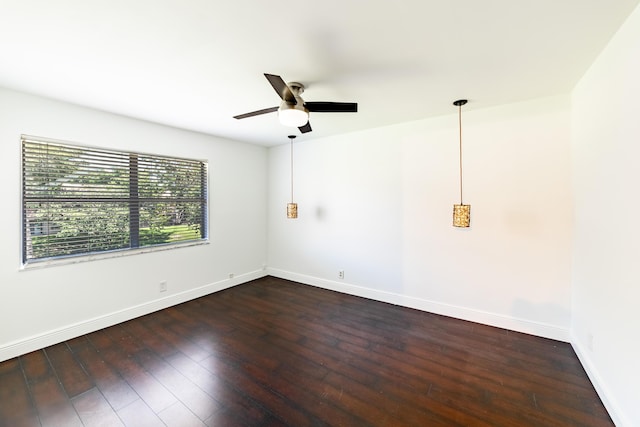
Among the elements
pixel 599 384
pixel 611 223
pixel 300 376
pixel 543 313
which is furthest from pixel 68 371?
pixel 543 313

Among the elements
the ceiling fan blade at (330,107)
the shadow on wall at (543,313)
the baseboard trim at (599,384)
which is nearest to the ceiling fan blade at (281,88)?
the ceiling fan blade at (330,107)

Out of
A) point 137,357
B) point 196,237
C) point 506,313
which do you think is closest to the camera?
point 137,357

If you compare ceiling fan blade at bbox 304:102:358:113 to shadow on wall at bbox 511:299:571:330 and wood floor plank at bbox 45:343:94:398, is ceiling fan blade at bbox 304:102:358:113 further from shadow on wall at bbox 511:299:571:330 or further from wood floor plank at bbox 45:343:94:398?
wood floor plank at bbox 45:343:94:398

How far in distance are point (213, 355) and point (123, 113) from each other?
9.50 ft

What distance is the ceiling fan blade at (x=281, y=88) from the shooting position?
1.75 m

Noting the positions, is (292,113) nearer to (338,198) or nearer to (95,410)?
(338,198)

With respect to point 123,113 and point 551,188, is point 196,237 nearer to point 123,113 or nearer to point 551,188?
point 123,113

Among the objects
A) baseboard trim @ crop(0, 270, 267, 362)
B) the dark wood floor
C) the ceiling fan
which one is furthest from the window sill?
the ceiling fan

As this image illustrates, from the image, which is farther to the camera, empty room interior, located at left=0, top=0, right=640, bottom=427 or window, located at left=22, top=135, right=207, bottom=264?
window, located at left=22, top=135, right=207, bottom=264

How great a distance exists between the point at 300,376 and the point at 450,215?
8.00 ft

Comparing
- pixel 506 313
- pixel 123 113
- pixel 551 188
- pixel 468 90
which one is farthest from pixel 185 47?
pixel 506 313

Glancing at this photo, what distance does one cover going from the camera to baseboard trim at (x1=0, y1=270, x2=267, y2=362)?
7.99ft

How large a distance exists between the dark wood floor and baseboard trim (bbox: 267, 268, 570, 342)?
12 cm

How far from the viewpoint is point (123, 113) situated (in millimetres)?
3049
